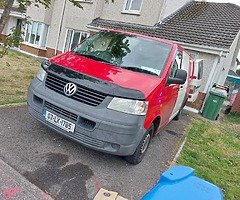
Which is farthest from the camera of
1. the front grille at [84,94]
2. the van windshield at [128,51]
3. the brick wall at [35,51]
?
the brick wall at [35,51]

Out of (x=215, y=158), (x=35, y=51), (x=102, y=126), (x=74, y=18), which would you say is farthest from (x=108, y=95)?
(x=35, y=51)

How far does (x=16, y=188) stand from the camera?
9.46ft

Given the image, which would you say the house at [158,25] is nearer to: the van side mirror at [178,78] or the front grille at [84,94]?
the van side mirror at [178,78]

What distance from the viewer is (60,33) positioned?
648 inches

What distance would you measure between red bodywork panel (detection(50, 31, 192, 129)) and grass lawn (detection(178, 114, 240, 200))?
131 centimetres

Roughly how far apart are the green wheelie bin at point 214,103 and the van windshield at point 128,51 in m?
5.89

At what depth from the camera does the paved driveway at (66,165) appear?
Answer: 3.15 m

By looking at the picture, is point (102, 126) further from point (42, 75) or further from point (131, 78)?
point (42, 75)

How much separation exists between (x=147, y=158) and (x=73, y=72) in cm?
200

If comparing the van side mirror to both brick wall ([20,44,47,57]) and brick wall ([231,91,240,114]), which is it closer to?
brick wall ([231,91,240,114])

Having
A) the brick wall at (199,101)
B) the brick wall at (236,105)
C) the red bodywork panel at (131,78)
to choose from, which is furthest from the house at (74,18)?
the red bodywork panel at (131,78)

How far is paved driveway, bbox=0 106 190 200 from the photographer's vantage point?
3148mm

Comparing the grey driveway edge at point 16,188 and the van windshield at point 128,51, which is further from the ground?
the van windshield at point 128,51

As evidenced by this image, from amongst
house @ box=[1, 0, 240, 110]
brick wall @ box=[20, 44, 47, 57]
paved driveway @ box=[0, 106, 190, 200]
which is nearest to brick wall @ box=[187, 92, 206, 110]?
house @ box=[1, 0, 240, 110]
